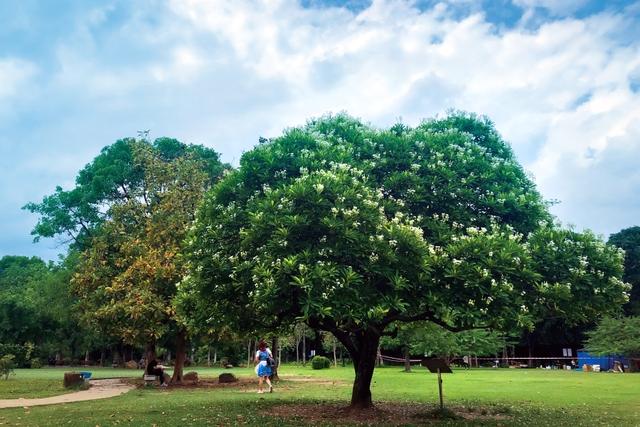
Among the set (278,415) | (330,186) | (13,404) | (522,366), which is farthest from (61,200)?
(522,366)

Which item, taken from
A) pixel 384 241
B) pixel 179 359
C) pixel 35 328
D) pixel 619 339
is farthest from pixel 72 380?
pixel 619 339

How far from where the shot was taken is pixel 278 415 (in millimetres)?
15844

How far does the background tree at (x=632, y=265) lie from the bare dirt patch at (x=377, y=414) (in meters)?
48.0

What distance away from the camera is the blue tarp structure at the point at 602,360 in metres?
47.4

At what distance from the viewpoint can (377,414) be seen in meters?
15.9

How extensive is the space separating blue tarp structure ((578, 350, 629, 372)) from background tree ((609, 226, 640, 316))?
8.20m

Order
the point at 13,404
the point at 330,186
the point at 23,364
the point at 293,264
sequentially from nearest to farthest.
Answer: the point at 293,264 → the point at 330,186 → the point at 13,404 → the point at 23,364

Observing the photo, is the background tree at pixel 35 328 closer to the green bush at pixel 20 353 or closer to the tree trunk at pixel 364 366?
the green bush at pixel 20 353

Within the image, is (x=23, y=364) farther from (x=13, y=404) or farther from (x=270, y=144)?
(x=270, y=144)

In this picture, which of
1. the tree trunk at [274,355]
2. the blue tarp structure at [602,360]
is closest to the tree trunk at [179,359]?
the tree trunk at [274,355]

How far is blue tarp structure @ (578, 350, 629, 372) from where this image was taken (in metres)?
47.4

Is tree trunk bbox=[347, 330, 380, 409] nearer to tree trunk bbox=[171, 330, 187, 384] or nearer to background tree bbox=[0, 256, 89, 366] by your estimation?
tree trunk bbox=[171, 330, 187, 384]

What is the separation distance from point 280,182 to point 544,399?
582 inches

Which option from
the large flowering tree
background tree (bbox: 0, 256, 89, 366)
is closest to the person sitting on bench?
the large flowering tree
